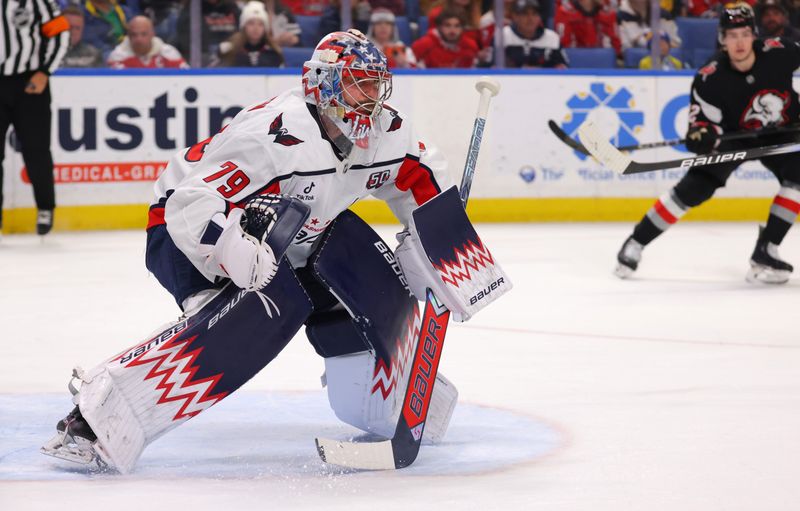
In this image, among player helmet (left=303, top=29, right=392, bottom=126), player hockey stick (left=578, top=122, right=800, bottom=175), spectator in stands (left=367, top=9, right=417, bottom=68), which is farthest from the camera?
spectator in stands (left=367, top=9, right=417, bottom=68)

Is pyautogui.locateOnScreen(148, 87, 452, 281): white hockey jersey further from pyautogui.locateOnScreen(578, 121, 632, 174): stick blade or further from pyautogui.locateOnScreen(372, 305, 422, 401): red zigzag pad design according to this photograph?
pyautogui.locateOnScreen(578, 121, 632, 174): stick blade

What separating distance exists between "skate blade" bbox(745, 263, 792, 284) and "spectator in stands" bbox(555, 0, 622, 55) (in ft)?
7.60

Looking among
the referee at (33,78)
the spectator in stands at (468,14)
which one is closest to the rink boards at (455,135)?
the spectator in stands at (468,14)

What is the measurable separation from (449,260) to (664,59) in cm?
494

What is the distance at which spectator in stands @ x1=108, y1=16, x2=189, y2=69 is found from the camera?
6.84 meters

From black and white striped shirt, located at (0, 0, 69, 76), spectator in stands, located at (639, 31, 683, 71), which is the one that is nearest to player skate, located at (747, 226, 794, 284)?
spectator in stands, located at (639, 31, 683, 71)

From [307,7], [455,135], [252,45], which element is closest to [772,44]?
[455,135]

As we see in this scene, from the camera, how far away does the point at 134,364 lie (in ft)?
7.91

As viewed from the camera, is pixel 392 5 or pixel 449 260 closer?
pixel 449 260

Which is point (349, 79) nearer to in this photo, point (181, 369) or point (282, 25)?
point (181, 369)

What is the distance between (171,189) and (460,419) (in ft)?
2.75

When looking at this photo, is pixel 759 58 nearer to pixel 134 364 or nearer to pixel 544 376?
pixel 544 376

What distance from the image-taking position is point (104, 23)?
680 centimetres

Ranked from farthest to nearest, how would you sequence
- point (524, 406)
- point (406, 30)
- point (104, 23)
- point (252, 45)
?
1. point (406, 30)
2. point (252, 45)
3. point (104, 23)
4. point (524, 406)
